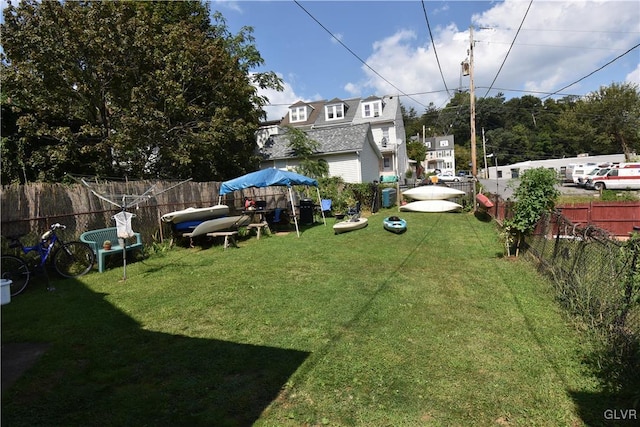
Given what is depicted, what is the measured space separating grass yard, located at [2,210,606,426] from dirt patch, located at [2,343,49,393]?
0.12m

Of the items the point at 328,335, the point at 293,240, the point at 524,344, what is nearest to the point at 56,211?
the point at 293,240

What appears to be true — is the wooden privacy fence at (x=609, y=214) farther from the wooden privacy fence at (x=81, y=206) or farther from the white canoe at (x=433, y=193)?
the wooden privacy fence at (x=81, y=206)

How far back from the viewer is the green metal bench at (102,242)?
26.0ft

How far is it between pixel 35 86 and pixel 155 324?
45.7 ft

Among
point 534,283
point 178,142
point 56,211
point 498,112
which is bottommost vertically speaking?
point 534,283

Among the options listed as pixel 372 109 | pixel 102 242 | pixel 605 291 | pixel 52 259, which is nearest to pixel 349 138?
pixel 372 109

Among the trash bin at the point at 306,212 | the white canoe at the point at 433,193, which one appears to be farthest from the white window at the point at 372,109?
the trash bin at the point at 306,212

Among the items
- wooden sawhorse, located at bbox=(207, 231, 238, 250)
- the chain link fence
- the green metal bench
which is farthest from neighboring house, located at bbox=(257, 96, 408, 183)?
the chain link fence

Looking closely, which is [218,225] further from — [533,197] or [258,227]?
[533,197]

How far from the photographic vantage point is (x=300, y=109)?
36.7m

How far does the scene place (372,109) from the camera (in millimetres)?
34125

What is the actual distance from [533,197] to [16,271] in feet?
33.2

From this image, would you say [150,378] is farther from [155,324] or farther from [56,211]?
[56,211]

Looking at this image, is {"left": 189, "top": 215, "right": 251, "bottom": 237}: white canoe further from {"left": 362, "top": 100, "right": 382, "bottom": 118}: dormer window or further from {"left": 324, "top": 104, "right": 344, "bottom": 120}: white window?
{"left": 362, "top": 100, "right": 382, "bottom": 118}: dormer window
